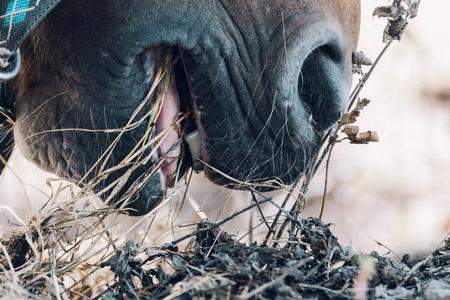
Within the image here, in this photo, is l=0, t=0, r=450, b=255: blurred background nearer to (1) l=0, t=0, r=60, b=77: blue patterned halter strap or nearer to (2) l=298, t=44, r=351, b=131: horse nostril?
(2) l=298, t=44, r=351, b=131: horse nostril

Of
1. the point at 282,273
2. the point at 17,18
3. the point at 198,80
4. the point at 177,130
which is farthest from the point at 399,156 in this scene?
the point at 282,273

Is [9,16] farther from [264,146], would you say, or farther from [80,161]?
[264,146]

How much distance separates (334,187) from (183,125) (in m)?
2.80

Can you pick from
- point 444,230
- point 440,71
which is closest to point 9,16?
point 444,230

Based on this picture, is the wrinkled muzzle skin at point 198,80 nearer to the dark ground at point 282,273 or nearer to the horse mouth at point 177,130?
the horse mouth at point 177,130

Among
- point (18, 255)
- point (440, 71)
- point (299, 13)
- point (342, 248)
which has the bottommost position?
point (18, 255)

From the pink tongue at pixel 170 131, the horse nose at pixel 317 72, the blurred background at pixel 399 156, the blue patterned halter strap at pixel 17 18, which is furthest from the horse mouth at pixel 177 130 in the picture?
the blurred background at pixel 399 156

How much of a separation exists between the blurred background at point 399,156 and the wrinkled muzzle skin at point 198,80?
2.22 meters

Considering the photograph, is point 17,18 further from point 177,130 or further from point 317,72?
point 317,72

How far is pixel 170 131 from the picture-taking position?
9.11 ft

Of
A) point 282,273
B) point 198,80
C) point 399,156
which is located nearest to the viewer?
point 282,273

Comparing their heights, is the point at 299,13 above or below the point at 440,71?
below

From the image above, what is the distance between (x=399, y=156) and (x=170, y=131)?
3176mm

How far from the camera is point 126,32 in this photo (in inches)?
98.7
